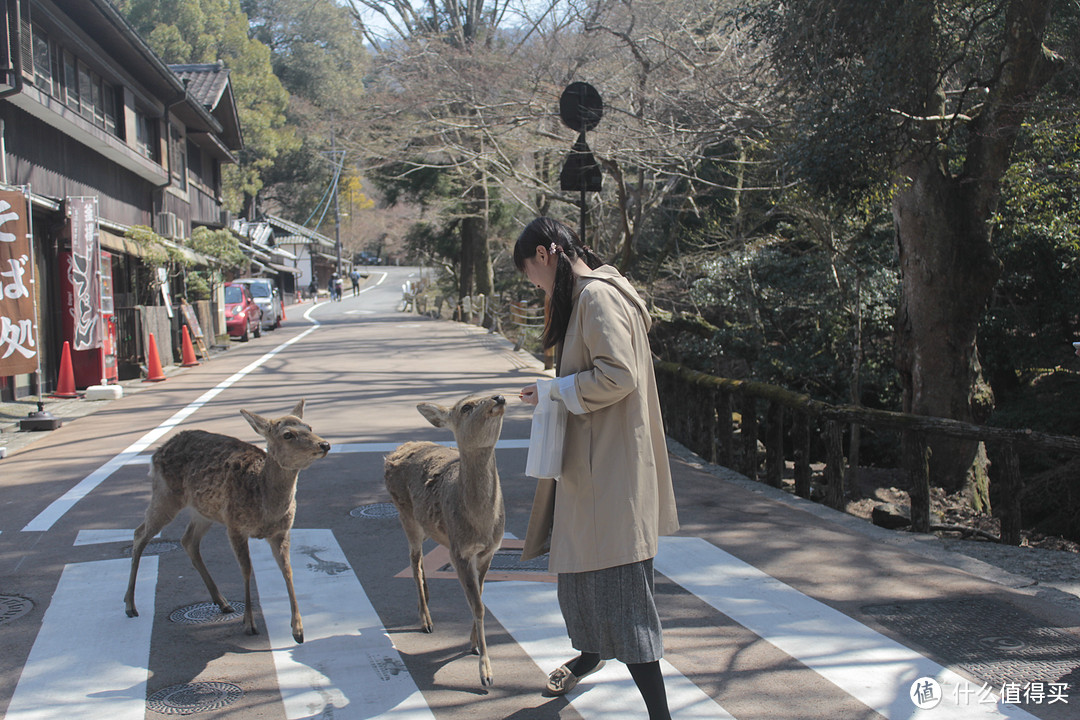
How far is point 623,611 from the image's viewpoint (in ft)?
11.2

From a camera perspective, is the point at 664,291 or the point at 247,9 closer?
the point at 664,291

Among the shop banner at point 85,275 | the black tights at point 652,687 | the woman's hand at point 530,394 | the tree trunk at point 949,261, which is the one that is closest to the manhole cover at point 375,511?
the woman's hand at point 530,394

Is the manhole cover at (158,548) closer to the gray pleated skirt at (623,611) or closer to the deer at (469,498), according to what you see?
the deer at (469,498)

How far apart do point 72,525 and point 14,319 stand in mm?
4700

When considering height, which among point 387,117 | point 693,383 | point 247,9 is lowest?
point 693,383

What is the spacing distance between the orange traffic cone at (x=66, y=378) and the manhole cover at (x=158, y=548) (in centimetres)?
933

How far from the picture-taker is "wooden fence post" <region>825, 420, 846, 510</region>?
8234mm

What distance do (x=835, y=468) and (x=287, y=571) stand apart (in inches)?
216

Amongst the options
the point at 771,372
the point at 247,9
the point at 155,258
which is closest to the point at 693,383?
the point at 771,372

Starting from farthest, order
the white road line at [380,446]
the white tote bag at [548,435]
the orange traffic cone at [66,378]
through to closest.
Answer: the orange traffic cone at [66,378] → the white road line at [380,446] → the white tote bag at [548,435]

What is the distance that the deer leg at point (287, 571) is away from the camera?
4570mm

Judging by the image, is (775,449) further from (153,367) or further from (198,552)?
(153,367)

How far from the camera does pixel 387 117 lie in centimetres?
2278

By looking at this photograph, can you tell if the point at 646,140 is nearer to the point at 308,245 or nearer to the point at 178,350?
the point at 178,350
